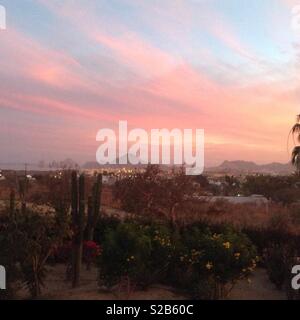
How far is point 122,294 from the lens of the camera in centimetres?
888

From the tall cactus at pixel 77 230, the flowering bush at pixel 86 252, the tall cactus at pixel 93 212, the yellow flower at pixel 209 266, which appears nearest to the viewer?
the yellow flower at pixel 209 266

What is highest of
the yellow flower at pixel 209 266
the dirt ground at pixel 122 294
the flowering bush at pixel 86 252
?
the yellow flower at pixel 209 266

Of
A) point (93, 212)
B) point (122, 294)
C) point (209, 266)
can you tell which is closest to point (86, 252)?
point (93, 212)

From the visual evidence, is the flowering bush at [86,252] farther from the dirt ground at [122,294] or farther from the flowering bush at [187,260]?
the flowering bush at [187,260]

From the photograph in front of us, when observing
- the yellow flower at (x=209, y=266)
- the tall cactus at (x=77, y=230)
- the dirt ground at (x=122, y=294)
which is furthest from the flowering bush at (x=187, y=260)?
the tall cactus at (x=77, y=230)

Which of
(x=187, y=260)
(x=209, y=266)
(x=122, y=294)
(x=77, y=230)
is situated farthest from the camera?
(x=77, y=230)

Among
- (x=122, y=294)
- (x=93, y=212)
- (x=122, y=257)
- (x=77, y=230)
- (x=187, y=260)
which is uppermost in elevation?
(x=93, y=212)

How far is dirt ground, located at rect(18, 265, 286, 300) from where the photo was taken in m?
8.93

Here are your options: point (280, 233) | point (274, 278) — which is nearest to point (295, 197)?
point (280, 233)

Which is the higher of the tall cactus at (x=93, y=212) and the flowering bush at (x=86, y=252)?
the tall cactus at (x=93, y=212)

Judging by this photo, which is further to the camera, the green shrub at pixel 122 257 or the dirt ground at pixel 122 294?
the dirt ground at pixel 122 294

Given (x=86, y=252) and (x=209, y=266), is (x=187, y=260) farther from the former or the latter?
(x=86, y=252)

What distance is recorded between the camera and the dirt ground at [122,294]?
8930 millimetres

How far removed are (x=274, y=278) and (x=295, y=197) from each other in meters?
26.4
